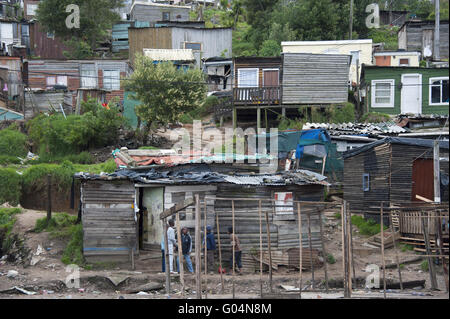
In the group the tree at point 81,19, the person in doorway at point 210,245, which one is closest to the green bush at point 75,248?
the person in doorway at point 210,245

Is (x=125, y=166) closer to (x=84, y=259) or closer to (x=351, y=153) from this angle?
(x=84, y=259)

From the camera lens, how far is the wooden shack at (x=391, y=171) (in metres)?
15.7

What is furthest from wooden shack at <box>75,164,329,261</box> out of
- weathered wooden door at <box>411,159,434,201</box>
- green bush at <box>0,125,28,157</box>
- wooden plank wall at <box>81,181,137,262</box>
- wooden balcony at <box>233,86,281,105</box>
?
wooden balcony at <box>233,86,281,105</box>

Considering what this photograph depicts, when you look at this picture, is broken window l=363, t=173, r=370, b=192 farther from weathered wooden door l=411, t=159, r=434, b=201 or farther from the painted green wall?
the painted green wall

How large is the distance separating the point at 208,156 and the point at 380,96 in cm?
1322

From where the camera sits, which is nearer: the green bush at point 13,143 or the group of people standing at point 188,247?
the group of people standing at point 188,247

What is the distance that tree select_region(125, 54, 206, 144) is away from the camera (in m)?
25.7

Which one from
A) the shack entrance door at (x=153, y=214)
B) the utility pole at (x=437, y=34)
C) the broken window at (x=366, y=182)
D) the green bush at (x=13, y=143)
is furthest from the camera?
the utility pole at (x=437, y=34)

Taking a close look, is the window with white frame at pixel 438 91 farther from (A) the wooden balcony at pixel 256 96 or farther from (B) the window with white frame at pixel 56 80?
(B) the window with white frame at pixel 56 80

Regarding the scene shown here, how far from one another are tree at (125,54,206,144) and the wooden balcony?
82.3 inches

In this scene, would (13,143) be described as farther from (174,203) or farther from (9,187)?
(174,203)

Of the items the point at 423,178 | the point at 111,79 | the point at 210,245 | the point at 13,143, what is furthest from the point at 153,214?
the point at 111,79

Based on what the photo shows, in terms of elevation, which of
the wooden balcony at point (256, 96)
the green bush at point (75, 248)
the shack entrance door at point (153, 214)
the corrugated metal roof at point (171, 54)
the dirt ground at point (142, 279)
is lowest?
the dirt ground at point (142, 279)

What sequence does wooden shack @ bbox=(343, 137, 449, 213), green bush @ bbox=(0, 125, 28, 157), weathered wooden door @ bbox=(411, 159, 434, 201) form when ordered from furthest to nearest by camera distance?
green bush @ bbox=(0, 125, 28, 157) → wooden shack @ bbox=(343, 137, 449, 213) → weathered wooden door @ bbox=(411, 159, 434, 201)
